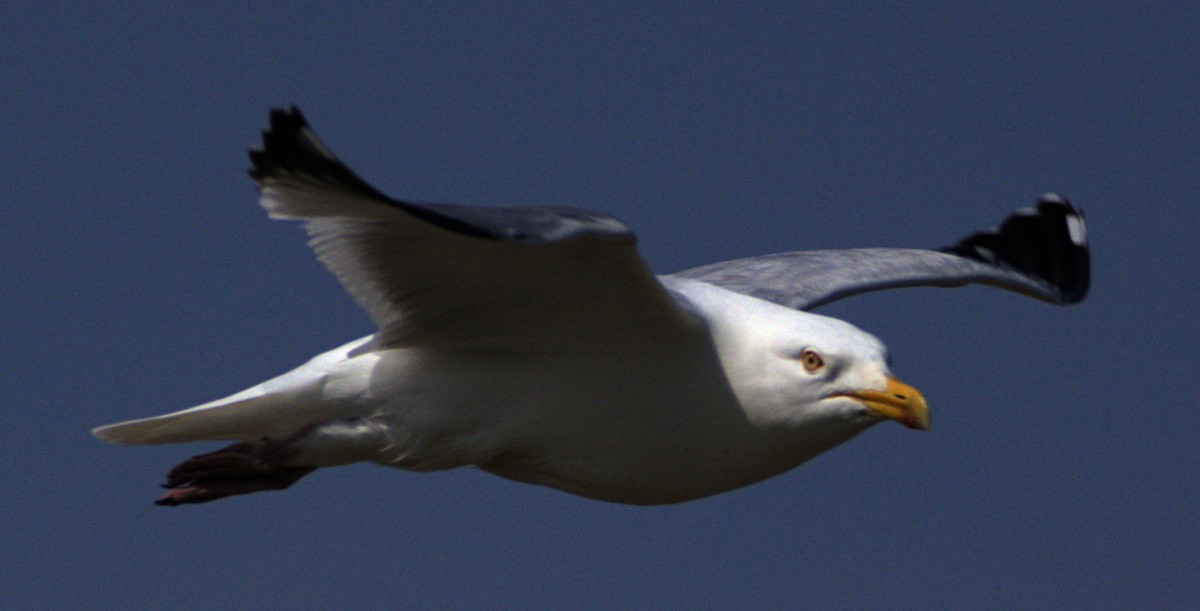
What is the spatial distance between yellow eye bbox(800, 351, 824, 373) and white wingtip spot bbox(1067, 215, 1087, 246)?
4.76 meters

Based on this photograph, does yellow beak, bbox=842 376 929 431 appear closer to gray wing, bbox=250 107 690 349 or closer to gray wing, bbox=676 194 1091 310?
gray wing, bbox=250 107 690 349

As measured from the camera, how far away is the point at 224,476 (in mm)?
7676

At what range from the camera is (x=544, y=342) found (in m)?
7.10

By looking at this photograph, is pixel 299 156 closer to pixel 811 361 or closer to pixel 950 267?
pixel 811 361

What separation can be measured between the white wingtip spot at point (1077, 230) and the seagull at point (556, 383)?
4.44 m

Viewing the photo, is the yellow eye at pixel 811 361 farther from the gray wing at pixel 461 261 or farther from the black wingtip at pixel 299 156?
the black wingtip at pixel 299 156

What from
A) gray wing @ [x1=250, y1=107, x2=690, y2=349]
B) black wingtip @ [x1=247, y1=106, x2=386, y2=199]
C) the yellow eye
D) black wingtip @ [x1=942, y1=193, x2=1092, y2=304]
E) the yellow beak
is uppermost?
black wingtip @ [x1=942, y1=193, x2=1092, y2=304]

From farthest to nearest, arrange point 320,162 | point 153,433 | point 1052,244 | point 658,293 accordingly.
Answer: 1. point 1052,244
2. point 153,433
3. point 658,293
4. point 320,162

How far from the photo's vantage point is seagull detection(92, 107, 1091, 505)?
6824 mm

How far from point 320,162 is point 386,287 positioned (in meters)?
1.14

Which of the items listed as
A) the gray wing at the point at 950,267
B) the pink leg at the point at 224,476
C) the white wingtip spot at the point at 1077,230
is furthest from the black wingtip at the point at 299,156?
the white wingtip spot at the point at 1077,230

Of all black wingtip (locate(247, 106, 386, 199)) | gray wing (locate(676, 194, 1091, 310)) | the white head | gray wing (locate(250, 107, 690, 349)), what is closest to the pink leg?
gray wing (locate(250, 107, 690, 349))

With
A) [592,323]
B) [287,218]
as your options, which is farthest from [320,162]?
[592,323]

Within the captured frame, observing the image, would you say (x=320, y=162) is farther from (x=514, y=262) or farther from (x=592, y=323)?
(x=592, y=323)
